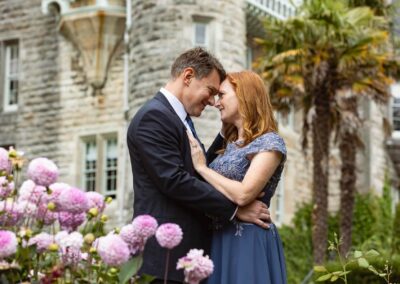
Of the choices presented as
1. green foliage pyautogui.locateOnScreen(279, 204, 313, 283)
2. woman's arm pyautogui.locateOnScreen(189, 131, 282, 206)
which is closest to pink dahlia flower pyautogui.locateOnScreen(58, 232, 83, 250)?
woman's arm pyautogui.locateOnScreen(189, 131, 282, 206)

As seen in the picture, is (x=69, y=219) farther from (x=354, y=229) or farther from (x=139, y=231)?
(x=354, y=229)

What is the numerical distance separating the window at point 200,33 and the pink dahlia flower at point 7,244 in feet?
59.0

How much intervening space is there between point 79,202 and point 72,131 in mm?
20097

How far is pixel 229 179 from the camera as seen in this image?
582 cm

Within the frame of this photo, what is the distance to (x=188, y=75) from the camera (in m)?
5.88

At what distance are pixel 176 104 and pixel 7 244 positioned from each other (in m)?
1.94

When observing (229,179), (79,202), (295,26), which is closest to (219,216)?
(229,179)

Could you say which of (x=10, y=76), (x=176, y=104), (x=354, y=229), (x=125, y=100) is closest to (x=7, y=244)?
(x=176, y=104)

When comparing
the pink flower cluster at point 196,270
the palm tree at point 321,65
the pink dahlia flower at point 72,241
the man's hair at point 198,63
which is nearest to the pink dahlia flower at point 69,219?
the pink dahlia flower at point 72,241

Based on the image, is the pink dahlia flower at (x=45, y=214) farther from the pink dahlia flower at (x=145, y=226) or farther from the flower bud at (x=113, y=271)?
the pink dahlia flower at (x=145, y=226)

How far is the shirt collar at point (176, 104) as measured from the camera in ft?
19.4

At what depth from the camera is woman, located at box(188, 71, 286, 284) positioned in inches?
230

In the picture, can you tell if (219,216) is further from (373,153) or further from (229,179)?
(373,153)

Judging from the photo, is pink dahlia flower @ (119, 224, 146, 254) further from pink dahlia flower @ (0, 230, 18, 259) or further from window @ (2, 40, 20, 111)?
window @ (2, 40, 20, 111)
